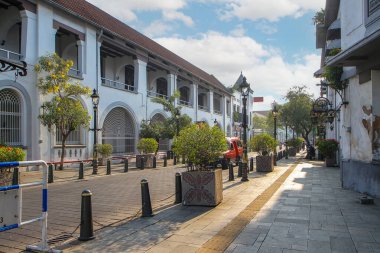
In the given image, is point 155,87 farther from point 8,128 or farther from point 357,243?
point 357,243

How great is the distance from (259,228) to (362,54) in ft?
18.9

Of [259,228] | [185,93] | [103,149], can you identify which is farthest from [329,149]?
[185,93]

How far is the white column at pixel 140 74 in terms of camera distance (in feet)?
88.7

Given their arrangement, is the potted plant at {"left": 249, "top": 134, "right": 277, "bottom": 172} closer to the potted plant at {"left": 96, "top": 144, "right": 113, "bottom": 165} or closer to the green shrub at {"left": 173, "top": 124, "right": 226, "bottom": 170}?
the green shrub at {"left": 173, "top": 124, "right": 226, "bottom": 170}

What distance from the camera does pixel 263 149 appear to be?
56.3 ft

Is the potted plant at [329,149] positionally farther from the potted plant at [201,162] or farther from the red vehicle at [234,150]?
the potted plant at [201,162]

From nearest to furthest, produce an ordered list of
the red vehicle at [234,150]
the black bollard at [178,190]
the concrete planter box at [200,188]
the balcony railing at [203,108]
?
the concrete planter box at [200,188], the black bollard at [178,190], the red vehicle at [234,150], the balcony railing at [203,108]

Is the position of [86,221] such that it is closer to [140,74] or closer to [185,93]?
[140,74]

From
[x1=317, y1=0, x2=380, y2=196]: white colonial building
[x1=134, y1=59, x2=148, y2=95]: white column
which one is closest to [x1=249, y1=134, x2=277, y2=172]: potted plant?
[x1=317, y1=0, x2=380, y2=196]: white colonial building

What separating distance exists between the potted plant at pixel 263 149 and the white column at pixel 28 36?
1239cm

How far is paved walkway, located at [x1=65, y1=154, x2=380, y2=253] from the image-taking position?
16.6 feet

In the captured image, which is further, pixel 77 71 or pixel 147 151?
pixel 147 151

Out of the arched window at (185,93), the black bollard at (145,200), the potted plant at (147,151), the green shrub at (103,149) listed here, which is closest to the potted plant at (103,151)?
the green shrub at (103,149)

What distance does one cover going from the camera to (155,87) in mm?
34812
